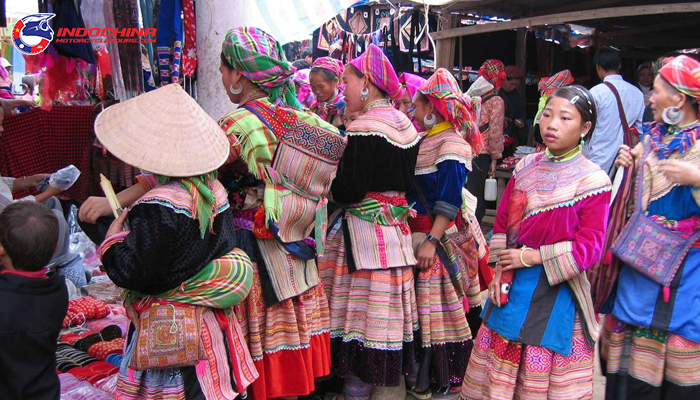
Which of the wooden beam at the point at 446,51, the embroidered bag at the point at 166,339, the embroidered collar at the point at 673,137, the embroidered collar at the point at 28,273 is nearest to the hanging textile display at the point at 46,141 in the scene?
the embroidered collar at the point at 28,273

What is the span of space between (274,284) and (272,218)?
14.2 inches

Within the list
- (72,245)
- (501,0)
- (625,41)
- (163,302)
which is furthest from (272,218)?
(625,41)

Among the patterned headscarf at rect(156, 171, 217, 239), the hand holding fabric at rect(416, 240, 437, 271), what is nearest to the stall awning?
the hand holding fabric at rect(416, 240, 437, 271)

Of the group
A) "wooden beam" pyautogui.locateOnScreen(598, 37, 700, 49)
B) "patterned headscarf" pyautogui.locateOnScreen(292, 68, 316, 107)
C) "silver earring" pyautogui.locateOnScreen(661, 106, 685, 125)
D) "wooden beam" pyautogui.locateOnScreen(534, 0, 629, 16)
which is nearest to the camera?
"silver earring" pyautogui.locateOnScreen(661, 106, 685, 125)

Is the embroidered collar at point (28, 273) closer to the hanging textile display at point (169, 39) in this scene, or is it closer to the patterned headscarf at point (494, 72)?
the hanging textile display at point (169, 39)

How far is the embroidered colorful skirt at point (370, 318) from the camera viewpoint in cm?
343

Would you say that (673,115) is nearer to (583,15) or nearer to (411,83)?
(411,83)

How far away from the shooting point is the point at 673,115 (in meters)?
2.85

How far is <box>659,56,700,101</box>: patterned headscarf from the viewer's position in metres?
2.77


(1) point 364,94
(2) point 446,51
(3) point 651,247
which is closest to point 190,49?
(1) point 364,94

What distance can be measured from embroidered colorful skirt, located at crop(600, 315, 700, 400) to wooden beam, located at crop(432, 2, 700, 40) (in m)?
4.44

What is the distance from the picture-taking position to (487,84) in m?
8.22

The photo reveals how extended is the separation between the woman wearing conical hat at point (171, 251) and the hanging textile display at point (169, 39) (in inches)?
59.1

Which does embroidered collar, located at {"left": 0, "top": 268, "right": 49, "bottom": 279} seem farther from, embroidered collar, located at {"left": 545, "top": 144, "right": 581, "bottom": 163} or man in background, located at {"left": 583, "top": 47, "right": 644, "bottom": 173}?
man in background, located at {"left": 583, "top": 47, "right": 644, "bottom": 173}
